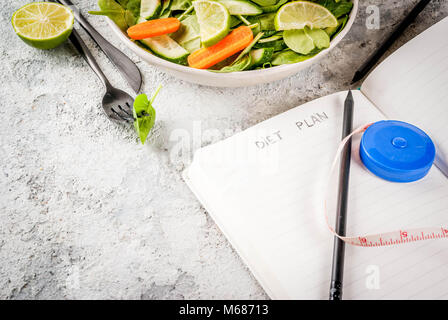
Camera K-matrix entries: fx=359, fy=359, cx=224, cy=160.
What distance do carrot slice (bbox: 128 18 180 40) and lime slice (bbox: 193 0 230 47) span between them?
0.20 feet

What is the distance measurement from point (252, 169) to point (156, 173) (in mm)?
172

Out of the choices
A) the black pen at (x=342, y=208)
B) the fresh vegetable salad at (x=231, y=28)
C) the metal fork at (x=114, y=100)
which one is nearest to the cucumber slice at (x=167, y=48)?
the fresh vegetable salad at (x=231, y=28)

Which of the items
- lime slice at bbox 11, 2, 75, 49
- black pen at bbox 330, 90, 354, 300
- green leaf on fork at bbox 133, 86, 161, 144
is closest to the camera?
black pen at bbox 330, 90, 354, 300

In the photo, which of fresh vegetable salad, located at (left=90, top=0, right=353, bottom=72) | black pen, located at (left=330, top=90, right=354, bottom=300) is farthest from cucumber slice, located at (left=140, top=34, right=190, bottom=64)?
black pen, located at (left=330, top=90, right=354, bottom=300)

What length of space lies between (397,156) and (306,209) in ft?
0.58

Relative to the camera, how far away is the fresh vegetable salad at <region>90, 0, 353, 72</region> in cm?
64

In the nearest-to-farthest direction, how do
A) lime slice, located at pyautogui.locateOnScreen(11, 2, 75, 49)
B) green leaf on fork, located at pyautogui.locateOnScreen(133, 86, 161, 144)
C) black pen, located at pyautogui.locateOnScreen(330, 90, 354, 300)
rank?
black pen, located at pyautogui.locateOnScreen(330, 90, 354, 300), green leaf on fork, located at pyautogui.locateOnScreen(133, 86, 161, 144), lime slice, located at pyautogui.locateOnScreen(11, 2, 75, 49)

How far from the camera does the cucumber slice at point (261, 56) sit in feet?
2.10

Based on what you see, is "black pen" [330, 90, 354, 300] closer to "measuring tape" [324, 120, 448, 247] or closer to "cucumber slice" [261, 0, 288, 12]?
"measuring tape" [324, 120, 448, 247]

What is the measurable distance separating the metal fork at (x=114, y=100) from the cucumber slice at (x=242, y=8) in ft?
0.85

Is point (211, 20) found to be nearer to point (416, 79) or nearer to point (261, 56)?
point (261, 56)

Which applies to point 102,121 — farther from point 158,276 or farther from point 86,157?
point 158,276

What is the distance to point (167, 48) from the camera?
26.0 inches

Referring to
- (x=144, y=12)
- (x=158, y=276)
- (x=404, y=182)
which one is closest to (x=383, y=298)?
(x=404, y=182)
